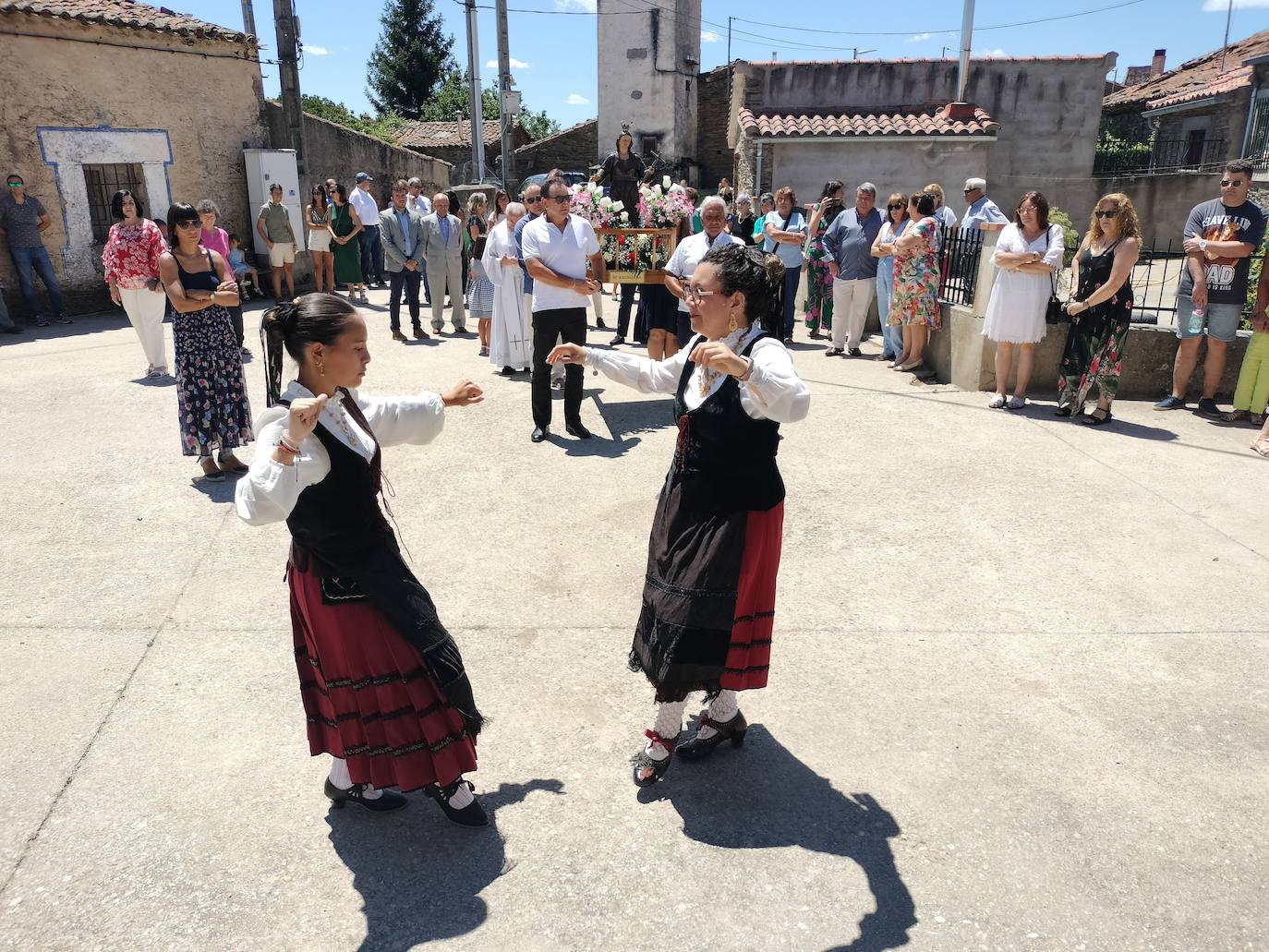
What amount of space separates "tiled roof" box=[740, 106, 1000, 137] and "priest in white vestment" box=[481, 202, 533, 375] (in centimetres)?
1087

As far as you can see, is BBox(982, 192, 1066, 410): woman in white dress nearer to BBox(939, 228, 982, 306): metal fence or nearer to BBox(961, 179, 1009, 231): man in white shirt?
BBox(939, 228, 982, 306): metal fence

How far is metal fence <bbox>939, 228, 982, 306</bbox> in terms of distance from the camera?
8.89m

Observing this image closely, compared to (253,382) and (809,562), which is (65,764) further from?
(253,382)

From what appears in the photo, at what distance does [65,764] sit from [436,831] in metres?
1.42

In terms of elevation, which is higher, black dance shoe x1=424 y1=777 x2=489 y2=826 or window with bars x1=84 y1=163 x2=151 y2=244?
window with bars x1=84 y1=163 x2=151 y2=244

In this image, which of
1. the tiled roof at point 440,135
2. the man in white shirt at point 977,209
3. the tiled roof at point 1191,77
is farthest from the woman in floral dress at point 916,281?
the tiled roof at point 440,135

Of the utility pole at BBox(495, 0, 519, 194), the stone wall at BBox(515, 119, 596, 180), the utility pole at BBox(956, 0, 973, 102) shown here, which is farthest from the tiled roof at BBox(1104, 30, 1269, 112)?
the utility pole at BBox(495, 0, 519, 194)

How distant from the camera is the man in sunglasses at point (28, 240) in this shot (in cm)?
1210

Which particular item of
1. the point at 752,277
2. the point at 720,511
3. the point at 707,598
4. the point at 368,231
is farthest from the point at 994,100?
the point at 707,598

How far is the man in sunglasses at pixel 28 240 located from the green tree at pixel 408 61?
39358 millimetres

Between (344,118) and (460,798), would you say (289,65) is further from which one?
(344,118)

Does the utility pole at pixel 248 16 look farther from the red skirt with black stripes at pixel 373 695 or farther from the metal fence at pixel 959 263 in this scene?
the red skirt with black stripes at pixel 373 695

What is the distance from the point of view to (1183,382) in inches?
308

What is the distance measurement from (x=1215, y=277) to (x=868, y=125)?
12482 mm
